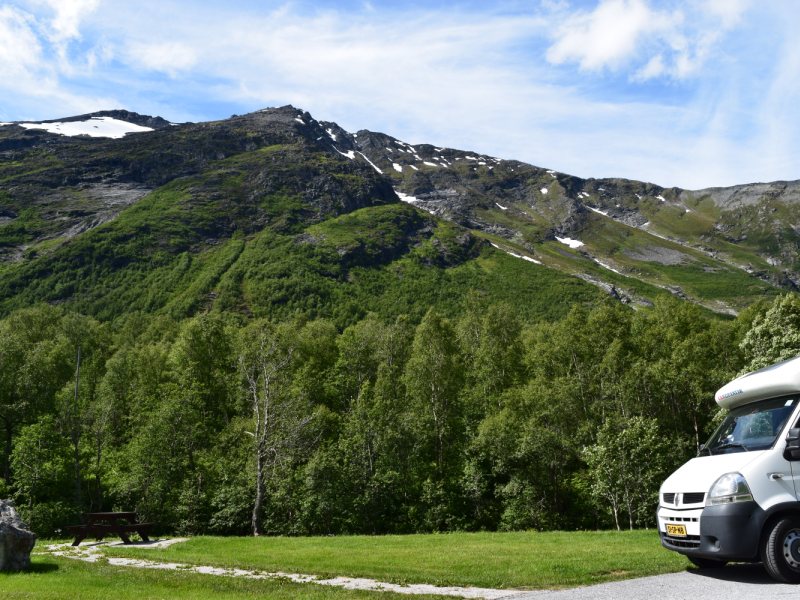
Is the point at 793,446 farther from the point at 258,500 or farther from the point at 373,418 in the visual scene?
the point at 373,418

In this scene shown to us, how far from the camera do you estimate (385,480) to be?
45.2m

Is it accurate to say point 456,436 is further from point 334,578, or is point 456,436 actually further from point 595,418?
point 334,578

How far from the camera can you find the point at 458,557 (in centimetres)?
1828

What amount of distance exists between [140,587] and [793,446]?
14.7 m

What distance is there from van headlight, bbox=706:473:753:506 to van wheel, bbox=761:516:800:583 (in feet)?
2.45

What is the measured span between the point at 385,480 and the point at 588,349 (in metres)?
24.9

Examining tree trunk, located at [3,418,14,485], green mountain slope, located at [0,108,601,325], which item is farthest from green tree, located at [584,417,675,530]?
green mountain slope, located at [0,108,601,325]

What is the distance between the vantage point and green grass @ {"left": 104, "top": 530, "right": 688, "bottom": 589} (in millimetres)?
14164

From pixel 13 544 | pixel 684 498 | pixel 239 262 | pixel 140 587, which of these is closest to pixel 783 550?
pixel 684 498

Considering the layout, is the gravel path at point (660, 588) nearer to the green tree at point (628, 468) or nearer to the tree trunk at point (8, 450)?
the green tree at point (628, 468)

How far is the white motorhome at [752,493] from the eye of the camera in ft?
35.6

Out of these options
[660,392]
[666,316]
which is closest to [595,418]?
[660,392]

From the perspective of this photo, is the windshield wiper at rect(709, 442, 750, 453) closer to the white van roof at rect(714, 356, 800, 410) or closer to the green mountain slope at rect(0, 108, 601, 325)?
the white van roof at rect(714, 356, 800, 410)

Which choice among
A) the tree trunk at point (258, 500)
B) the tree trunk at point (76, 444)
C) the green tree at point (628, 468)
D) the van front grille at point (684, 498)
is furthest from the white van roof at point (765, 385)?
the tree trunk at point (76, 444)
